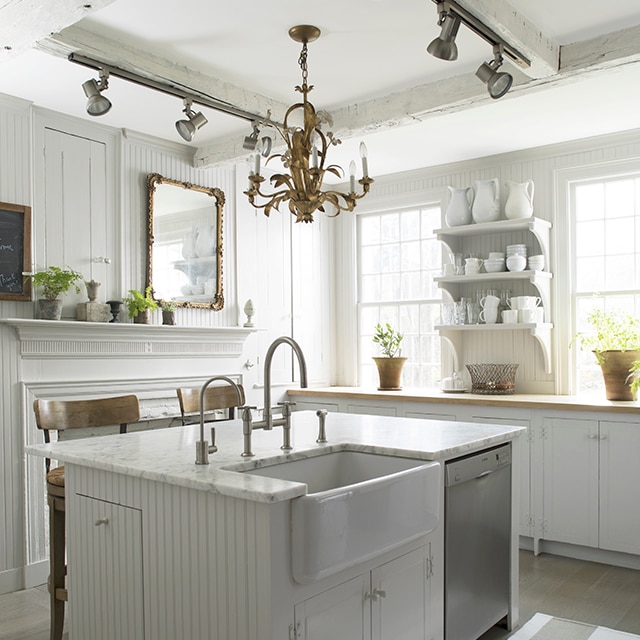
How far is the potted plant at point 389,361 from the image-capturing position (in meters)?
5.46

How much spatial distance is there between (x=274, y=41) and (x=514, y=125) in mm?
1960

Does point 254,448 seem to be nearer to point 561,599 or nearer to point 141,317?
point 561,599

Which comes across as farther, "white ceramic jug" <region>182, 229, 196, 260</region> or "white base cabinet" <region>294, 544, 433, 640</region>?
"white ceramic jug" <region>182, 229, 196, 260</region>

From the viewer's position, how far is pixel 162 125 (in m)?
4.43

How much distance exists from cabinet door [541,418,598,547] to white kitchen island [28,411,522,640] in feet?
5.24

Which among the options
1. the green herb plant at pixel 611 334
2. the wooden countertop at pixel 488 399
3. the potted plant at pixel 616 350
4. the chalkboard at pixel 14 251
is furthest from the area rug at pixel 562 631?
the chalkboard at pixel 14 251

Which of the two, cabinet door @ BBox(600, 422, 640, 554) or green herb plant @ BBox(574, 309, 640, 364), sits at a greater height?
green herb plant @ BBox(574, 309, 640, 364)

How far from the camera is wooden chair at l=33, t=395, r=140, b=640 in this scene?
Result: 2736mm

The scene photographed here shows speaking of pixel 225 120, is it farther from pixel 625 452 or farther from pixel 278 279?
pixel 625 452

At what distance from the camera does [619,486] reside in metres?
4.04

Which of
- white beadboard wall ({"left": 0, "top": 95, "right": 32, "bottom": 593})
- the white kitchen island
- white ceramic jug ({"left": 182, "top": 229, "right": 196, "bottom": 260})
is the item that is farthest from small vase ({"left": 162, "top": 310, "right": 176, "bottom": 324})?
the white kitchen island

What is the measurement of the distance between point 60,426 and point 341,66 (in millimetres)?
2266

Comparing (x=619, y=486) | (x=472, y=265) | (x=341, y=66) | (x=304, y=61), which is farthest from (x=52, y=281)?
(x=619, y=486)

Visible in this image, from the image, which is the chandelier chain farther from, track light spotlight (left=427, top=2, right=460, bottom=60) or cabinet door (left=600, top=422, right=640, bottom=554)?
cabinet door (left=600, top=422, right=640, bottom=554)
